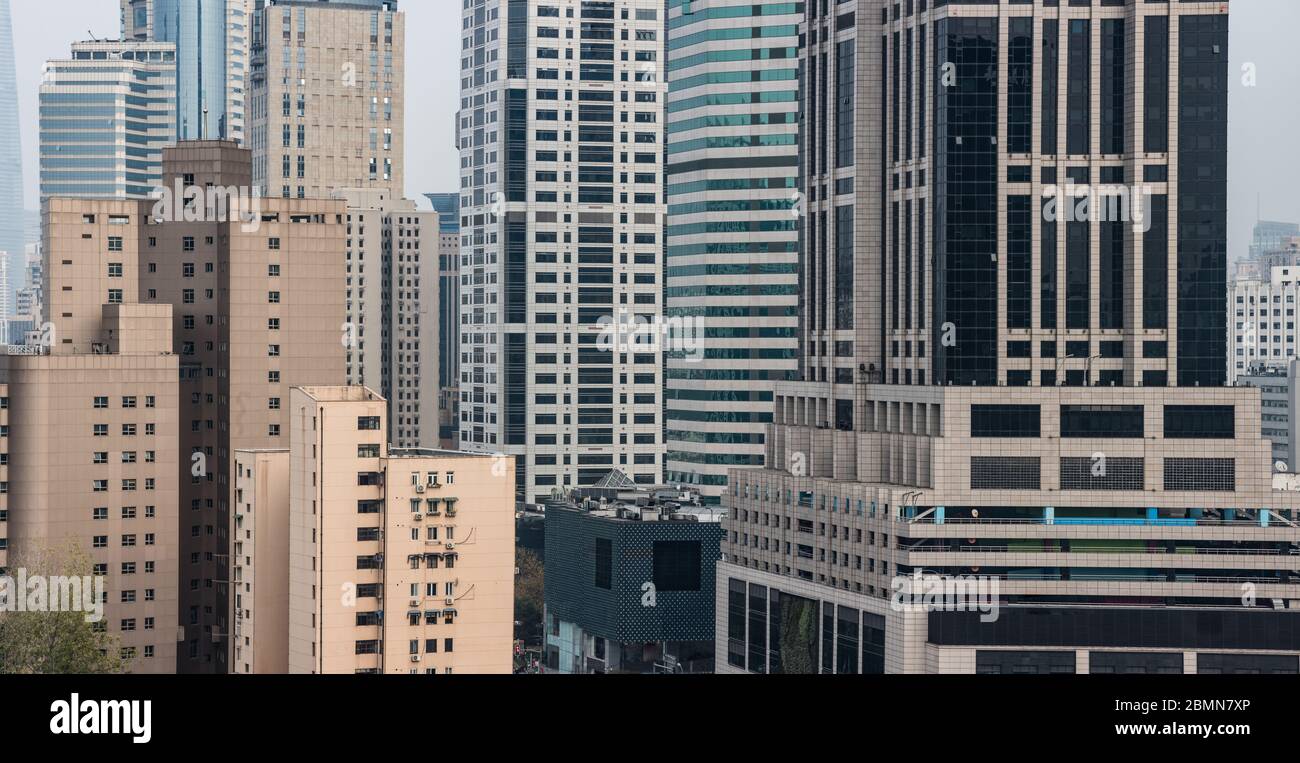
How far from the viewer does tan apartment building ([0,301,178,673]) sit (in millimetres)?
122688

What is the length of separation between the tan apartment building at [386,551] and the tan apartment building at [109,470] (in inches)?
1206

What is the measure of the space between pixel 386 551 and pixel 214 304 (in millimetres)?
47311

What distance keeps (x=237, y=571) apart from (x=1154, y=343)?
2614 inches

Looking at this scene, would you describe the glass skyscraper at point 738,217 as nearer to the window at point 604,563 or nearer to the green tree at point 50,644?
the window at point 604,563

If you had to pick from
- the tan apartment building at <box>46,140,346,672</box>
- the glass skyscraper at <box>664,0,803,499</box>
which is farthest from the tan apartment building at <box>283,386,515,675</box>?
the glass skyscraper at <box>664,0,803,499</box>

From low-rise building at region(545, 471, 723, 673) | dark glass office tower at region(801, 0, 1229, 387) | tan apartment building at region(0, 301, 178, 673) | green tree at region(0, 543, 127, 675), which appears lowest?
low-rise building at region(545, 471, 723, 673)

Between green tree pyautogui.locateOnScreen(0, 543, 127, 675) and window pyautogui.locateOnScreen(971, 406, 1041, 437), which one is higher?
window pyautogui.locateOnScreen(971, 406, 1041, 437)

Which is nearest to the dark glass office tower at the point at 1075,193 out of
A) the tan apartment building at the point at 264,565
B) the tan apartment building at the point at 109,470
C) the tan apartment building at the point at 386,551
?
the tan apartment building at the point at 386,551

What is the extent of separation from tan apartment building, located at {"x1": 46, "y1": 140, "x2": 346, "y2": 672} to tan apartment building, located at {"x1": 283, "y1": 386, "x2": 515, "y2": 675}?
35235mm

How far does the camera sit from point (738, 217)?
192m

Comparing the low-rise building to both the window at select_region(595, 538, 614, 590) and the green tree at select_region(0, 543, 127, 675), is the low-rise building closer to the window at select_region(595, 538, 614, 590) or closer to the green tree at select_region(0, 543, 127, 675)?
the window at select_region(595, 538, 614, 590)

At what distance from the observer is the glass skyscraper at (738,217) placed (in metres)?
190

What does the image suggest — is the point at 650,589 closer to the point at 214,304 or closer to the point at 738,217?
the point at 214,304

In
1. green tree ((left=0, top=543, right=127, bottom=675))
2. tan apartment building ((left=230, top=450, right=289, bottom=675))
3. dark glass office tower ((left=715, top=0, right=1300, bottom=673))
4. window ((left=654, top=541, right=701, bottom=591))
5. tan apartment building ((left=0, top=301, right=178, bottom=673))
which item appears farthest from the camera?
window ((left=654, top=541, right=701, bottom=591))
